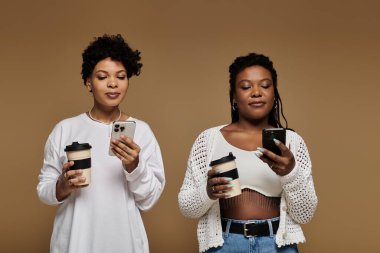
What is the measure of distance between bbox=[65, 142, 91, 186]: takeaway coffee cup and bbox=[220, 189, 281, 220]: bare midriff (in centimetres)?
50

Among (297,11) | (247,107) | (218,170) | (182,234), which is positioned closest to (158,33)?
(297,11)

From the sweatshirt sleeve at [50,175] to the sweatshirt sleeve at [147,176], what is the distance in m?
0.27

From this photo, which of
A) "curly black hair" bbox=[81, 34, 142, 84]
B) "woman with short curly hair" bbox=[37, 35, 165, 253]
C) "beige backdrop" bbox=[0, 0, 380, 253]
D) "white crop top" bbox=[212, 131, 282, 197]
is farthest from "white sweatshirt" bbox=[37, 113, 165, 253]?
"beige backdrop" bbox=[0, 0, 380, 253]

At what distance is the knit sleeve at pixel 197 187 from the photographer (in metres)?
1.98

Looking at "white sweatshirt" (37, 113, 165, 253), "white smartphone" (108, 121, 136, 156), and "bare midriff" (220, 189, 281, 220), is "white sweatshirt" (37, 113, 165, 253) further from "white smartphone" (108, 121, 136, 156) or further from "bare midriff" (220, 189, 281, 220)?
"bare midriff" (220, 189, 281, 220)

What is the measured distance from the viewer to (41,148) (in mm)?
3227

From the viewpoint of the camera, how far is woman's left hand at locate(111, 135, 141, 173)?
75.7 inches

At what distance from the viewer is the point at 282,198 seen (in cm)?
199

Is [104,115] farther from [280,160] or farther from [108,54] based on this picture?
[280,160]

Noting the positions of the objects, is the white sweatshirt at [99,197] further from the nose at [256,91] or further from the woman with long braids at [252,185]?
the nose at [256,91]

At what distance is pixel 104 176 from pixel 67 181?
174 mm

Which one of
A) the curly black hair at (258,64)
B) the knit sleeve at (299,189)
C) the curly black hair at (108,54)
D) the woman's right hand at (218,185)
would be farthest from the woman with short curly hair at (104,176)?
the knit sleeve at (299,189)

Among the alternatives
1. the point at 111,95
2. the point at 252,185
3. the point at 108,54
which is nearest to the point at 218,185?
the point at 252,185

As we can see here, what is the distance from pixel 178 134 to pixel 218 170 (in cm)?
141
